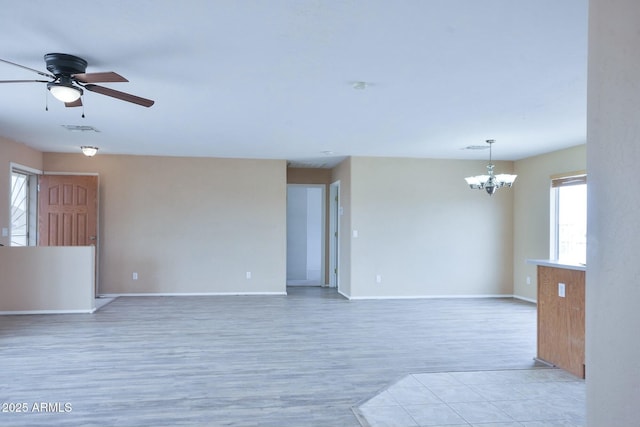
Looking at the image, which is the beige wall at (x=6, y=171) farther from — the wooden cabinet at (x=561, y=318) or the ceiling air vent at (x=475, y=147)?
the wooden cabinet at (x=561, y=318)

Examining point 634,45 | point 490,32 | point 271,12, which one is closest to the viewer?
point 634,45

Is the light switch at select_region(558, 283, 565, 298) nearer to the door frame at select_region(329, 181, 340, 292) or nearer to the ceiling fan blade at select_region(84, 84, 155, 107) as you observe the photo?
the ceiling fan blade at select_region(84, 84, 155, 107)

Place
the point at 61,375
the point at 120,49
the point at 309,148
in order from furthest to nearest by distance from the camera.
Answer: the point at 309,148 → the point at 61,375 → the point at 120,49

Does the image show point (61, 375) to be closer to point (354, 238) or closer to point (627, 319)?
point (627, 319)

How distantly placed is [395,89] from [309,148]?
10.1 ft

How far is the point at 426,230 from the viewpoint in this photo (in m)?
7.63

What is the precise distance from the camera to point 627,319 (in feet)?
4.15

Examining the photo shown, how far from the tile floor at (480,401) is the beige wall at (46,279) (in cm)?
464

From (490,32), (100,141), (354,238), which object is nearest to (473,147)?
(354,238)

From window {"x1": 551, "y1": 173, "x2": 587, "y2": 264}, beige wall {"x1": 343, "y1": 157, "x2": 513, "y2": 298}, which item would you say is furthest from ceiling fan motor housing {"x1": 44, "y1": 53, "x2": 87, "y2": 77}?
window {"x1": 551, "y1": 173, "x2": 587, "y2": 264}

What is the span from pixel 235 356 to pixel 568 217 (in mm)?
5402

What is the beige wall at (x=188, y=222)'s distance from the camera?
24.5 ft

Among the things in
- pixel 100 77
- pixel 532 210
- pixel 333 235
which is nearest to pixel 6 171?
pixel 100 77

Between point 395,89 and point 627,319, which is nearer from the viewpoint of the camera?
point 627,319
